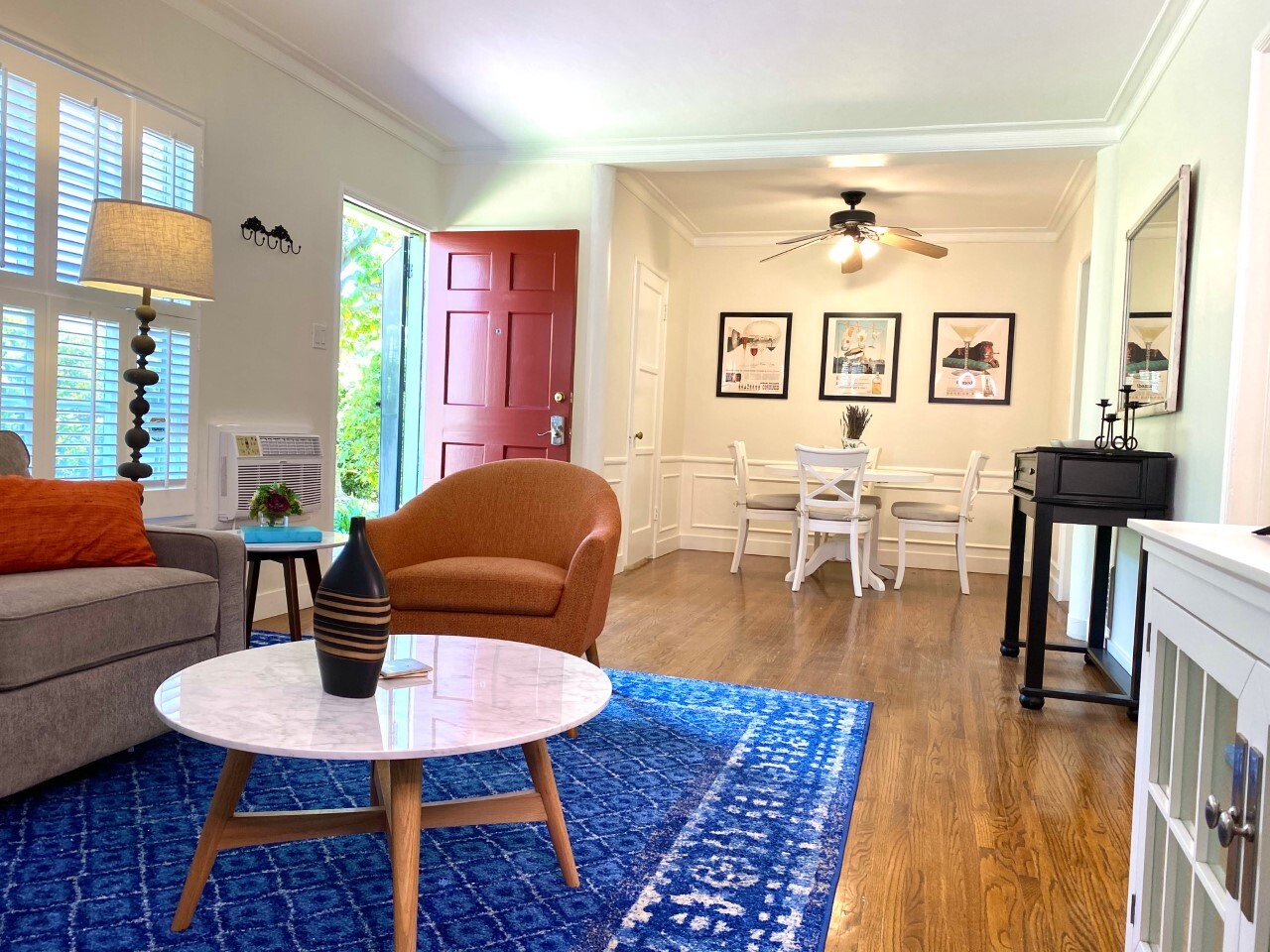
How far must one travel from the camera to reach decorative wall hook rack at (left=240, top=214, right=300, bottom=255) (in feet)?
13.1

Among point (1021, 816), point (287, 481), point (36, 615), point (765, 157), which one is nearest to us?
point (36, 615)

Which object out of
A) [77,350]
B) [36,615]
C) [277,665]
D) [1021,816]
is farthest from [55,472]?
[1021,816]

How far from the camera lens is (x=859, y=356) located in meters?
7.31

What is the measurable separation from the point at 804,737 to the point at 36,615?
2.03m

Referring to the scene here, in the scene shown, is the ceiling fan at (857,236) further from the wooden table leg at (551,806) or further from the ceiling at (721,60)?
the wooden table leg at (551,806)

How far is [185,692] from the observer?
1.66 metres

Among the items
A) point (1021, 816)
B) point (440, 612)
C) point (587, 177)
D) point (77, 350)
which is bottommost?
point (1021, 816)

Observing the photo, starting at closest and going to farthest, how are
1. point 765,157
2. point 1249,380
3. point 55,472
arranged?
point 1249,380
point 55,472
point 765,157

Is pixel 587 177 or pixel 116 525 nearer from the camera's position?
pixel 116 525

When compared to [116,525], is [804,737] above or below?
below

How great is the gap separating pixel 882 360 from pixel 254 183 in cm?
479

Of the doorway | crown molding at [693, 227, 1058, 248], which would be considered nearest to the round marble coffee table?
the doorway

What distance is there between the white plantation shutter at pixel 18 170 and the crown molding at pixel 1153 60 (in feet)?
12.6

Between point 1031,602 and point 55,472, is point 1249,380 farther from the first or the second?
point 55,472
